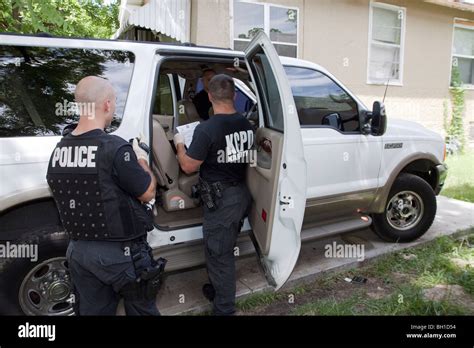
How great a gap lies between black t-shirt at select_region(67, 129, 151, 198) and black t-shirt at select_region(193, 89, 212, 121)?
2347mm

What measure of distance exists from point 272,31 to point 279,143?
231 inches

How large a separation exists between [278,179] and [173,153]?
3.97ft

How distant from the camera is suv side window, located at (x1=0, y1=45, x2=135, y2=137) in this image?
2.35 m

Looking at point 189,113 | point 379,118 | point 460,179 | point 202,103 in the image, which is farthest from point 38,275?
point 460,179

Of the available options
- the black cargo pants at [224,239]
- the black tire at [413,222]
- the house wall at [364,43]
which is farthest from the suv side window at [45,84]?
the house wall at [364,43]

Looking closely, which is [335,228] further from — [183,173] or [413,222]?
[183,173]

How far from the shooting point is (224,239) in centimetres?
268

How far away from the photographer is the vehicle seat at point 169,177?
302 cm

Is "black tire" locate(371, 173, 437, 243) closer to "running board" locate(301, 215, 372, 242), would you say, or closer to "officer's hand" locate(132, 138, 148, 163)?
"running board" locate(301, 215, 372, 242)

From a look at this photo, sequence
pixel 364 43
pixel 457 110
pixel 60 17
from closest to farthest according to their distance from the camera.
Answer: pixel 60 17 → pixel 364 43 → pixel 457 110

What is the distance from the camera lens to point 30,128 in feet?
7.82

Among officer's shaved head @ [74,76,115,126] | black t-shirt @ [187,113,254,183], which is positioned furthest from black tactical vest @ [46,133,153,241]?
black t-shirt @ [187,113,254,183]
